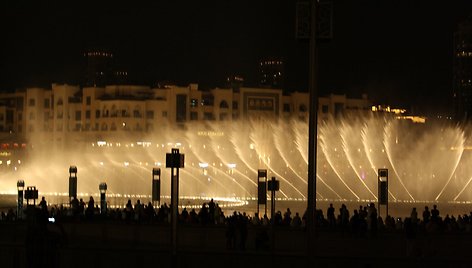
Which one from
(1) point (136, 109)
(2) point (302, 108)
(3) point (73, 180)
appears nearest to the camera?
(3) point (73, 180)

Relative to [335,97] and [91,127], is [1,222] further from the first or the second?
[335,97]

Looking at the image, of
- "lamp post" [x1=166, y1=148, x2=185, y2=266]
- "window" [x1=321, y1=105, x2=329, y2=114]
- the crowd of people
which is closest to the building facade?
"window" [x1=321, y1=105, x2=329, y2=114]

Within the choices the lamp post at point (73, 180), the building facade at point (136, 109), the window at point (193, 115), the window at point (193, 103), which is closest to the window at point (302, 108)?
the building facade at point (136, 109)

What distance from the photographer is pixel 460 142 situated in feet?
324

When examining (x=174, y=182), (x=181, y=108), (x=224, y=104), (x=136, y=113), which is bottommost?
(x=174, y=182)

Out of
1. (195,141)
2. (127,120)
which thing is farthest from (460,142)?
(127,120)

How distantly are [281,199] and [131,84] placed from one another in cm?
5265

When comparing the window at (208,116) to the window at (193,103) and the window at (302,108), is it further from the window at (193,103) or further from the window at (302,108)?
the window at (302,108)

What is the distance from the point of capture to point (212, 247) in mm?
30828

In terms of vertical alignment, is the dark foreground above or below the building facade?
below

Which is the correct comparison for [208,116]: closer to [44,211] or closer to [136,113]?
[136,113]

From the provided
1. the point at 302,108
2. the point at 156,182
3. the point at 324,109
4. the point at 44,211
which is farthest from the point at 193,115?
the point at 44,211

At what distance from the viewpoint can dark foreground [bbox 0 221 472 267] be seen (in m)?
20.2

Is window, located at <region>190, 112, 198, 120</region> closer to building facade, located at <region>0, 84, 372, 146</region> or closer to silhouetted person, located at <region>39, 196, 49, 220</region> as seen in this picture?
building facade, located at <region>0, 84, 372, 146</region>
